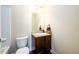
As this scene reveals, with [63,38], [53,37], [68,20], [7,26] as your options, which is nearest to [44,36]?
[53,37]

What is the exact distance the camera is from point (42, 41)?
4.21 ft

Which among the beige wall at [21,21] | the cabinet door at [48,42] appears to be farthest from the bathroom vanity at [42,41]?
the beige wall at [21,21]

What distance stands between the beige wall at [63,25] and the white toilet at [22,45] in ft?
0.96

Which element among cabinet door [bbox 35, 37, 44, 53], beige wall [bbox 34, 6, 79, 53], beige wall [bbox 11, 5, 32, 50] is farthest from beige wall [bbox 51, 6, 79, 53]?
beige wall [bbox 11, 5, 32, 50]

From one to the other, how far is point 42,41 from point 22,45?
0.78 ft

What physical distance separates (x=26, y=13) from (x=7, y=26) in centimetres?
26

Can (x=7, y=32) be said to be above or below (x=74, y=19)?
below

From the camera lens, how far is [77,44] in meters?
1.21

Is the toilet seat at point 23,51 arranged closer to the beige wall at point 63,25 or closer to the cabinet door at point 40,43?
the cabinet door at point 40,43

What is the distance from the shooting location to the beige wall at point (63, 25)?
3.98ft

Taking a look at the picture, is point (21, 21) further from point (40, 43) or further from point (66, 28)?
point (66, 28)

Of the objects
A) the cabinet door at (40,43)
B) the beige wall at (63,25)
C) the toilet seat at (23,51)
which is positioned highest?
the beige wall at (63,25)
